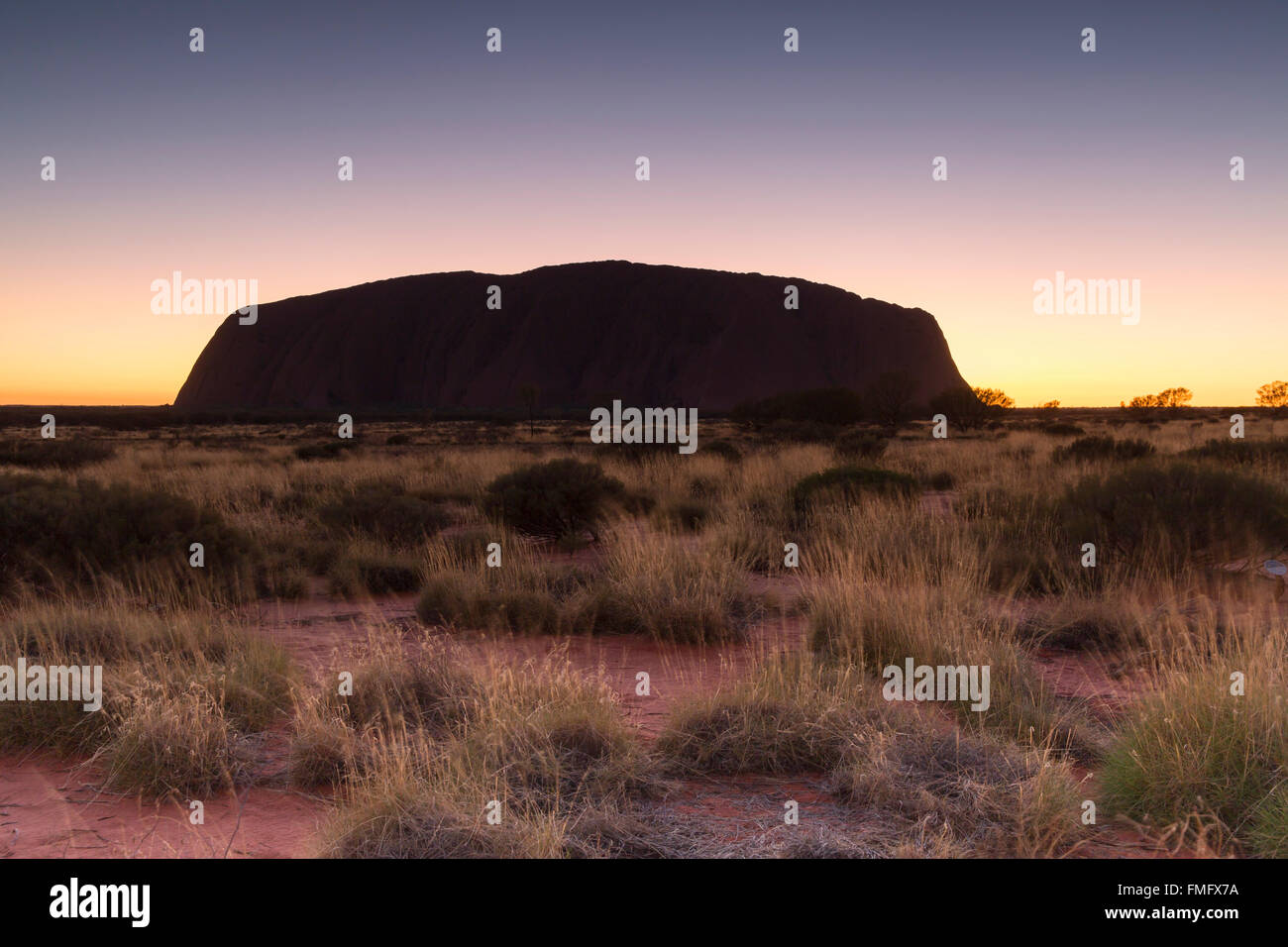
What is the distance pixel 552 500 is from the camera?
1116cm

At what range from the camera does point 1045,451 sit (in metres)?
20.8

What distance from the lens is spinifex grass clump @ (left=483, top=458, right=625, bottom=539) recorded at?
11.2 metres

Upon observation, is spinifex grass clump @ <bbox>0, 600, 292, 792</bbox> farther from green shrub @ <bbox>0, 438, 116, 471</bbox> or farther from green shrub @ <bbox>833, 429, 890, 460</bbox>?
green shrub @ <bbox>0, 438, 116, 471</bbox>

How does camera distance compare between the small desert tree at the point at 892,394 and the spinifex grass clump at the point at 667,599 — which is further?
the small desert tree at the point at 892,394

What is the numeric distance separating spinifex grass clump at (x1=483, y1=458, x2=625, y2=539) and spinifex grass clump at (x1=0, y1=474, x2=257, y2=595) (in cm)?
353

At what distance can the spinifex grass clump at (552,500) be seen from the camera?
11219 mm

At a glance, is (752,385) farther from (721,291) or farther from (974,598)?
(974,598)

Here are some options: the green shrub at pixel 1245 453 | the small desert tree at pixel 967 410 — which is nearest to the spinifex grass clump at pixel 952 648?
the green shrub at pixel 1245 453

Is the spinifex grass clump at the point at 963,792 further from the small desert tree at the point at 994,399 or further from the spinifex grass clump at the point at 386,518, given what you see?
the small desert tree at the point at 994,399

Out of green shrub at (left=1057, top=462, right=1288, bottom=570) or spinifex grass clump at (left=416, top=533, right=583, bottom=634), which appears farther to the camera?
green shrub at (left=1057, top=462, right=1288, bottom=570)

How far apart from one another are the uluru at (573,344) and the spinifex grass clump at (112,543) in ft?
270
